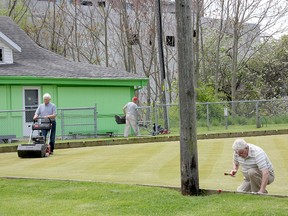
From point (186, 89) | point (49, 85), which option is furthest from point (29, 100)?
point (186, 89)

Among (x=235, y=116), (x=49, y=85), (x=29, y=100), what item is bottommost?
(x=235, y=116)

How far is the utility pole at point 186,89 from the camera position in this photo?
371 inches

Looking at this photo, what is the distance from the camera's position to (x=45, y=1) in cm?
5056

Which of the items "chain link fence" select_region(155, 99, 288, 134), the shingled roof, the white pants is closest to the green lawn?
the white pants

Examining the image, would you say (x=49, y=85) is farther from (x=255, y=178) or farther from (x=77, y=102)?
(x=255, y=178)

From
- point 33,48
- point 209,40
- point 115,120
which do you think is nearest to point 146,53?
point 209,40

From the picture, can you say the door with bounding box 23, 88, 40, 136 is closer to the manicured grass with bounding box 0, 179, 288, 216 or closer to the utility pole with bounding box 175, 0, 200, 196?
the manicured grass with bounding box 0, 179, 288, 216

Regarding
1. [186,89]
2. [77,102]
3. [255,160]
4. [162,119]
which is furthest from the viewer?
[162,119]

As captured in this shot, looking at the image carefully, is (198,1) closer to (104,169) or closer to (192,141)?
(104,169)

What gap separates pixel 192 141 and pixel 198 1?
32.8m

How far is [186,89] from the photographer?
948 cm

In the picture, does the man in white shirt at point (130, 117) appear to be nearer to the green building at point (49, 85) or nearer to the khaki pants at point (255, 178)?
the green building at point (49, 85)

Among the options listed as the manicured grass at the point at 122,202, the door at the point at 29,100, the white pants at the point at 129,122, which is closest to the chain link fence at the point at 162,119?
the door at the point at 29,100

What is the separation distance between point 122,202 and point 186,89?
180 cm
